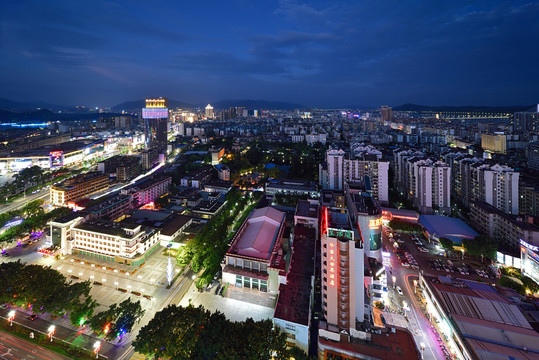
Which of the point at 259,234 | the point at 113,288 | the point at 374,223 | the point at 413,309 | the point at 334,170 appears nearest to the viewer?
the point at 413,309

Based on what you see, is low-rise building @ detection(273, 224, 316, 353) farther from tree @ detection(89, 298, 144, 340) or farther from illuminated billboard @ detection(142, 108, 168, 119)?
illuminated billboard @ detection(142, 108, 168, 119)

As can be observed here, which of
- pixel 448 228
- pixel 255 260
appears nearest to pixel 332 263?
pixel 255 260

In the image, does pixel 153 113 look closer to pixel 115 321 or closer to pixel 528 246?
pixel 115 321

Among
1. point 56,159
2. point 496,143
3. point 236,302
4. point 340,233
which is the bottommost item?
point 236,302

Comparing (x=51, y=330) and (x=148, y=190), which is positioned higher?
(x=148, y=190)

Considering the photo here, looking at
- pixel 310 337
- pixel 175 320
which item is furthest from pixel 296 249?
pixel 175 320
